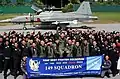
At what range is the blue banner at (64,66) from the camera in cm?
1530

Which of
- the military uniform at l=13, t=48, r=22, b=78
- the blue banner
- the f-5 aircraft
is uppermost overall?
the military uniform at l=13, t=48, r=22, b=78

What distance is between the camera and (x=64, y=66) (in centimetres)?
1548

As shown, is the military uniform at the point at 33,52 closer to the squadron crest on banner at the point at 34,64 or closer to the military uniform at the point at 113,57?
the squadron crest on banner at the point at 34,64

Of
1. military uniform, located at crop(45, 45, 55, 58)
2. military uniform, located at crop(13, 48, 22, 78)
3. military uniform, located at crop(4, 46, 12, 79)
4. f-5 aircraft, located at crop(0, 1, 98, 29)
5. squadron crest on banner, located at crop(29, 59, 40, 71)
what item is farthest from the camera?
f-5 aircraft, located at crop(0, 1, 98, 29)

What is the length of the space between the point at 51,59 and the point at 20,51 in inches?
53.3

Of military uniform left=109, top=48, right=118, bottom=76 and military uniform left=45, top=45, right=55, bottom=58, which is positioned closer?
military uniform left=45, top=45, right=55, bottom=58

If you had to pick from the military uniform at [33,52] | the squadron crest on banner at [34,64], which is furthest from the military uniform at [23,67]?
the military uniform at [33,52]

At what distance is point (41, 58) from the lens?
15352mm

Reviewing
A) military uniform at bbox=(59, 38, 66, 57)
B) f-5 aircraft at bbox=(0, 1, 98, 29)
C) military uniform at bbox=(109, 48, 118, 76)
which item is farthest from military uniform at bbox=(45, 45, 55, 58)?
f-5 aircraft at bbox=(0, 1, 98, 29)

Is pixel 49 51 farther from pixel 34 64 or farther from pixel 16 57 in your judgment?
pixel 16 57

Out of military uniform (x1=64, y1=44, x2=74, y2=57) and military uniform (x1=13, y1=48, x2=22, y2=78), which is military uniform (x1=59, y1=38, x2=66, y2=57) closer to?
military uniform (x1=64, y1=44, x2=74, y2=57)

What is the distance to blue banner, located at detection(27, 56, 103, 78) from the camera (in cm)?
1530

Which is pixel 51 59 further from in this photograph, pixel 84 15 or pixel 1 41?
pixel 84 15

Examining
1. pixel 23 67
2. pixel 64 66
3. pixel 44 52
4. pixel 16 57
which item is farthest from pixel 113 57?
pixel 16 57
